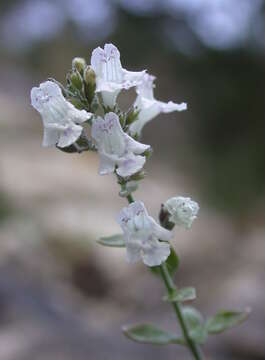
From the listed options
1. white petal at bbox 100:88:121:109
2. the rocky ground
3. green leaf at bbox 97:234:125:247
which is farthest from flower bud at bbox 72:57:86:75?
the rocky ground

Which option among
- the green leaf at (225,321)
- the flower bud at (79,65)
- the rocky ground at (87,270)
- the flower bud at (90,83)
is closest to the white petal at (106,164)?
the flower bud at (90,83)

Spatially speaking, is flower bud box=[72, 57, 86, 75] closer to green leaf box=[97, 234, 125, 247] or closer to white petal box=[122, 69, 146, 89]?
white petal box=[122, 69, 146, 89]

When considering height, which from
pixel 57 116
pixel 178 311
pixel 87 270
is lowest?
pixel 178 311

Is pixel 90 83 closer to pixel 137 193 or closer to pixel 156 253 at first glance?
pixel 156 253

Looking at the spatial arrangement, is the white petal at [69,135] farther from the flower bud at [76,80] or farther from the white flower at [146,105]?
the white flower at [146,105]

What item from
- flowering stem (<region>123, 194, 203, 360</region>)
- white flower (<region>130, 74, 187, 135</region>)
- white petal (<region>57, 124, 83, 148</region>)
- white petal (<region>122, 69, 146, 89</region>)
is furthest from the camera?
white flower (<region>130, 74, 187, 135</region>)

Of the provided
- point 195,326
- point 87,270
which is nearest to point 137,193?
point 87,270

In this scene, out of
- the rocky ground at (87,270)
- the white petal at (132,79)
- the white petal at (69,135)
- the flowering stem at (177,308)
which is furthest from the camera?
the rocky ground at (87,270)

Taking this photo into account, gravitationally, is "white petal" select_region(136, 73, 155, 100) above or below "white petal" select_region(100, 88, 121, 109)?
above
